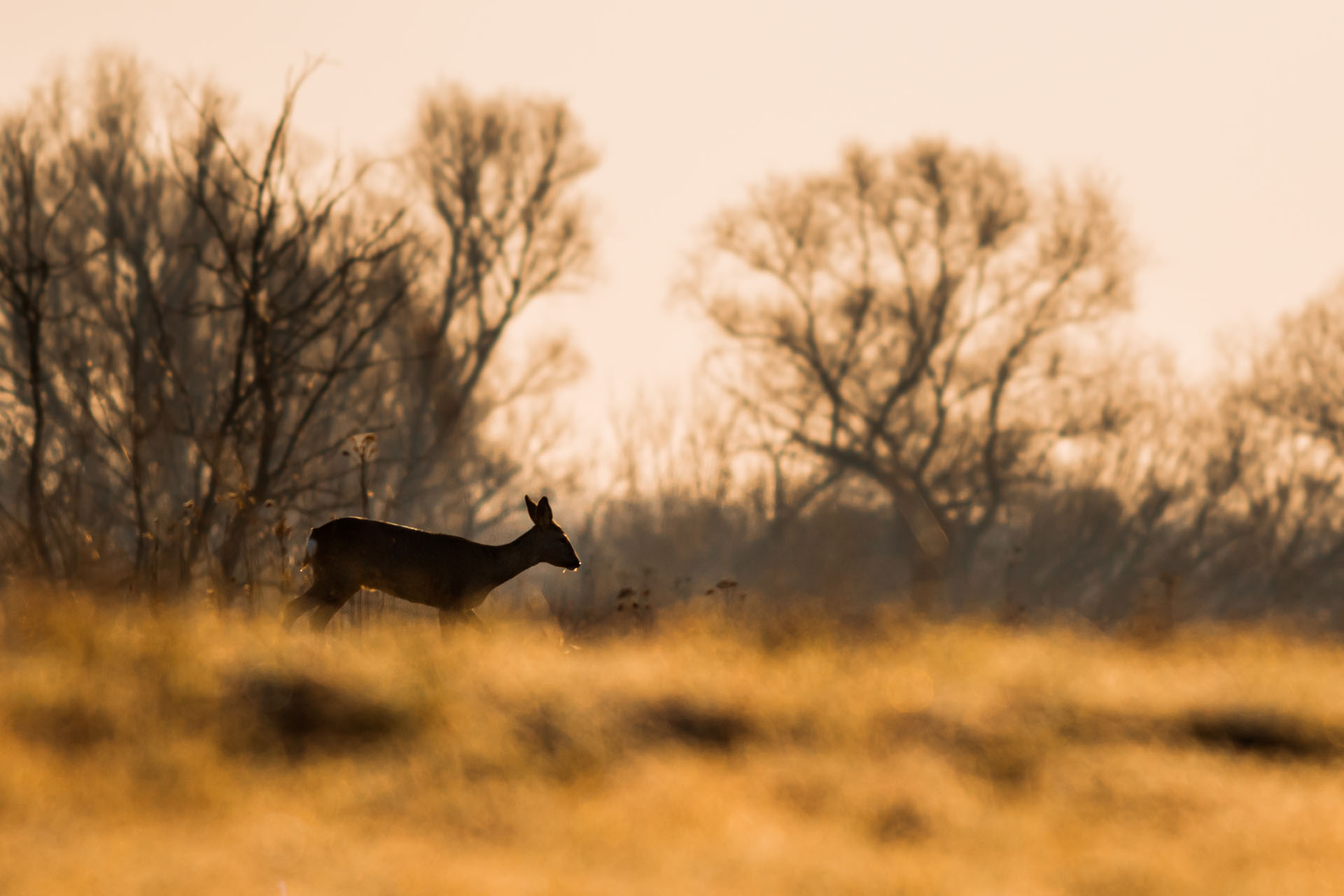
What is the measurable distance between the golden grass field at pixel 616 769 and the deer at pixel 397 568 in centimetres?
25

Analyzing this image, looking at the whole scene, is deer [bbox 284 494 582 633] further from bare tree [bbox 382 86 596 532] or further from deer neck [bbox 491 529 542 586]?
bare tree [bbox 382 86 596 532]

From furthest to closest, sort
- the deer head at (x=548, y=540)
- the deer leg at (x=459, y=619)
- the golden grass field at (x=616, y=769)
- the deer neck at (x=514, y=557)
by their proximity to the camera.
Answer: the deer head at (x=548, y=540) < the deer neck at (x=514, y=557) < the deer leg at (x=459, y=619) < the golden grass field at (x=616, y=769)

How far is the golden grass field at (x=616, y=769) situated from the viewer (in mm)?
4191

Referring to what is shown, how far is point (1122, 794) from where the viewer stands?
17.3ft

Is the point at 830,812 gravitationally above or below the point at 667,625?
below

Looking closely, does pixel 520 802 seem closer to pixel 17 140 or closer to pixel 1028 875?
pixel 1028 875

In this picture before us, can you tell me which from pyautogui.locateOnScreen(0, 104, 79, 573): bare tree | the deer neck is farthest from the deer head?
pyautogui.locateOnScreen(0, 104, 79, 573): bare tree

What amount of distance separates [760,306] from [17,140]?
28244 mm

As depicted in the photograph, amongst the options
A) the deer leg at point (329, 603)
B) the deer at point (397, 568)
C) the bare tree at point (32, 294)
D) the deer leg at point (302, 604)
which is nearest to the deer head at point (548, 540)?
the deer at point (397, 568)

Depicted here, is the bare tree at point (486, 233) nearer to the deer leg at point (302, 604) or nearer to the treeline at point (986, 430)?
the treeline at point (986, 430)

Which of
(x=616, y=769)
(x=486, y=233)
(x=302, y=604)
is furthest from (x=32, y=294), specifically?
(x=486, y=233)

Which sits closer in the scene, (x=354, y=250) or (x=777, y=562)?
(x=354, y=250)

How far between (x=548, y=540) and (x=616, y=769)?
2.92 meters

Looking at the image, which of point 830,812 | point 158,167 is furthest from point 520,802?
point 158,167
